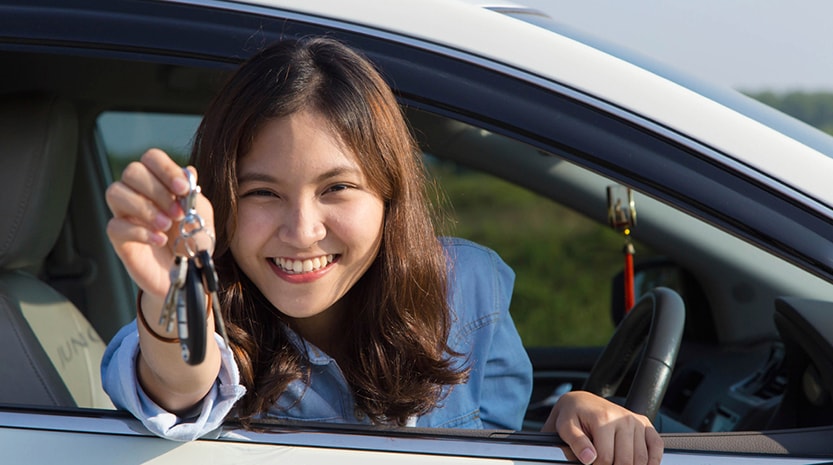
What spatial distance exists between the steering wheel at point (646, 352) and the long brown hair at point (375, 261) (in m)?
0.30

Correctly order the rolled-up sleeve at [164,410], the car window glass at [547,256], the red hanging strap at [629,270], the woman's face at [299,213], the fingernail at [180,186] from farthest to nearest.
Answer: the car window glass at [547,256] < the red hanging strap at [629,270] < the woman's face at [299,213] < the rolled-up sleeve at [164,410] < the fingernail at [180,186]

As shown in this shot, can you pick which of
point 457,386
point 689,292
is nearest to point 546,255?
point 689,292

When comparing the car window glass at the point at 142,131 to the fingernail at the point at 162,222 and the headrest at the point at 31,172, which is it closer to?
the headrest at the point at 31,172

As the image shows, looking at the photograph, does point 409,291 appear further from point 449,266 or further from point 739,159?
point 739,159

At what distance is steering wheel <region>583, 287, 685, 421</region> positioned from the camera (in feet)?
5.01

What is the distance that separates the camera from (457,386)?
1538 millimetres

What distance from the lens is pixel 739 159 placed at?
127cm

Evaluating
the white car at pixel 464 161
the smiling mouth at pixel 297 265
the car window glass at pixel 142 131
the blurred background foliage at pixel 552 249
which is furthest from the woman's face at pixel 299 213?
the blurred background foliage at pixel 552 249

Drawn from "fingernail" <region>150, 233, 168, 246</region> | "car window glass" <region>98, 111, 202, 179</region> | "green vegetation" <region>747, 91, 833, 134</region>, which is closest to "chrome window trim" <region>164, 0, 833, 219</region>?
"fingernail" <region>150, 233, 168, 246</region>

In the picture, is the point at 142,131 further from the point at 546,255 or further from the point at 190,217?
the point at 546,255

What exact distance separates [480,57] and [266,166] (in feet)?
1.10

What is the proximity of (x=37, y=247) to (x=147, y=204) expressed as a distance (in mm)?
924

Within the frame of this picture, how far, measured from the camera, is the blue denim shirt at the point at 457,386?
1.23 metres

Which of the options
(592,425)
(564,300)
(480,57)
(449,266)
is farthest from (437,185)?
(564,300)
